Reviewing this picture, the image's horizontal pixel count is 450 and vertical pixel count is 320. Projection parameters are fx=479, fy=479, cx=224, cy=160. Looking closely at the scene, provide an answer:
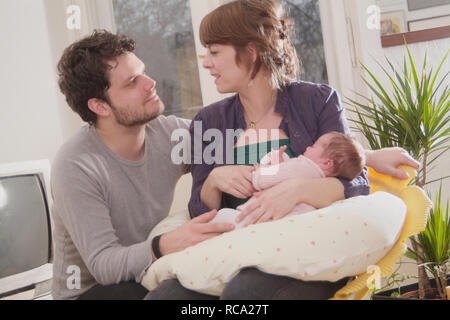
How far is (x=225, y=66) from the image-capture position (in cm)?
129

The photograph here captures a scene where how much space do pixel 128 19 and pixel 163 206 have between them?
1531 mm

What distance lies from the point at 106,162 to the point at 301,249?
2.34 feet

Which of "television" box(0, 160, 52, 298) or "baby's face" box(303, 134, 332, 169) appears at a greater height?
"baby's face" box(303, 134, 332, 169)

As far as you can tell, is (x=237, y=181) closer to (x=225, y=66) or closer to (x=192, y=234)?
(x=192, y=234)

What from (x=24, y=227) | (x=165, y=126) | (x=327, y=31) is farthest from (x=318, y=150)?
(x=327, y=31)

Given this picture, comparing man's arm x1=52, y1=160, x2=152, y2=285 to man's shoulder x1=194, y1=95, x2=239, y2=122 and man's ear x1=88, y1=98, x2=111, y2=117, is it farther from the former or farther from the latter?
man's shoulder x1=194, y1=95, x2=239, y2=122

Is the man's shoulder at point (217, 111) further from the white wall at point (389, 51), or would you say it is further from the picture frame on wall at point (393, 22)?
the picture frame on wall at point (393, 22)

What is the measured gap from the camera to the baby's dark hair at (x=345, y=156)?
44.5 inches

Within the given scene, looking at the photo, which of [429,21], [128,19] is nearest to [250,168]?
[429,21]

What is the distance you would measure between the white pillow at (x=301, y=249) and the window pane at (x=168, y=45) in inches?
67.2

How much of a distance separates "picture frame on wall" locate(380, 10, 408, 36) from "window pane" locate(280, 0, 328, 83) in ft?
0.99

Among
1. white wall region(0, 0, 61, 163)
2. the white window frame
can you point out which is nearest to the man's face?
white wall region(0, 0, 61, 163)

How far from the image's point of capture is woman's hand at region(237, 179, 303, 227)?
107 centimetres
